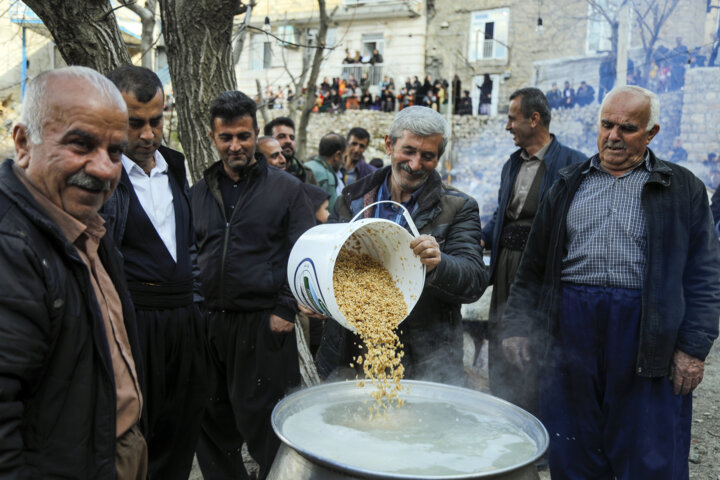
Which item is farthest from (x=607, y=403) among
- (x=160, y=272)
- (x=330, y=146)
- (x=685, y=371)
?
(x=330, y=146)

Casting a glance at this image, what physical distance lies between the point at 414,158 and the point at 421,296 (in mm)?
668

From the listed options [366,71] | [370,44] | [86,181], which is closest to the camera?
[86,181]

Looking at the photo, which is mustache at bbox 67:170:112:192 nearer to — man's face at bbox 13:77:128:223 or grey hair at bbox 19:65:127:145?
man's face at bbox 13:77:128:223

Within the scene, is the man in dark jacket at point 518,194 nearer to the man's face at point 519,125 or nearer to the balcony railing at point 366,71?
the man's face at point 519,125

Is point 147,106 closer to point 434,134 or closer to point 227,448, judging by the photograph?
point 434,134

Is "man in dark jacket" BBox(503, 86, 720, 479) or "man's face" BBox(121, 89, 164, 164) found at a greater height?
"man's face" BBox(121, 89, 164, 164)

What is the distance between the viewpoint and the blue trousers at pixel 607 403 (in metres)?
2.55

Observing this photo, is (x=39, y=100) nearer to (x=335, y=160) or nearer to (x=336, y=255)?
(x=336, y=255)

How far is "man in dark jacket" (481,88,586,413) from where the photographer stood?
13.6 feet

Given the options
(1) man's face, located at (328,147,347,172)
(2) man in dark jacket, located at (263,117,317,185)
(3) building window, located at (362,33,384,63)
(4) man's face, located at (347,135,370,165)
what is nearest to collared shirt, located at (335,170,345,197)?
(1) man's face, located at (328,147,347,172)

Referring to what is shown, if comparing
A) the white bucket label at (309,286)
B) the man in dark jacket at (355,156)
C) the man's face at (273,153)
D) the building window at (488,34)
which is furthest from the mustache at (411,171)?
the building window at (488,34)

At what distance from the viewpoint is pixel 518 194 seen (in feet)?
14.0

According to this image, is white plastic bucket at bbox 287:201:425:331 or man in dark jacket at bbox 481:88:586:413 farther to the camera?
man in dark jacket at bbox 481:88:586:413

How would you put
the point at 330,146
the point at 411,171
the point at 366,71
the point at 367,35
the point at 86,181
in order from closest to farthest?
the point at 86,181
the point at 411,171
the point at 330,146
the point at 366,71
the point at 367,35
